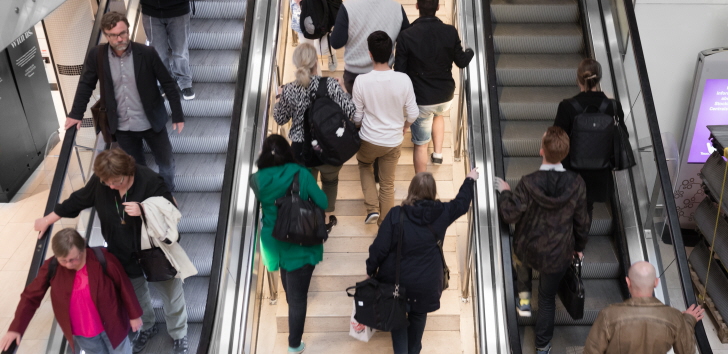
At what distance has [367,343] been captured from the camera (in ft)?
17.8

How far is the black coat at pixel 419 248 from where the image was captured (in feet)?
14.5

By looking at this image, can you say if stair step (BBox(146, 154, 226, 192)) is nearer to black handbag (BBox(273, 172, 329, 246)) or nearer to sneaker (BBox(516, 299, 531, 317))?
black handbag (BBox(273, 172, 329, 246))

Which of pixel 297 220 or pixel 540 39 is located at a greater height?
pixel 540 39

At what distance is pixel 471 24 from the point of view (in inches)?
252

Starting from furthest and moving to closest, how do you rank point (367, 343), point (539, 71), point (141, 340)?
1. point (539, 71)
2. point (367, 343)
3. point (141, 340)

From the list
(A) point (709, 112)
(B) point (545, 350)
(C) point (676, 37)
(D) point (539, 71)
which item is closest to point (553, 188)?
(B) point (545, 350)

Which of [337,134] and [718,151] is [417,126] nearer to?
[337,134]

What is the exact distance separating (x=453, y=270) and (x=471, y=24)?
7.45 feet

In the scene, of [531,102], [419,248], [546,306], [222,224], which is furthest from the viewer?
[531,102]

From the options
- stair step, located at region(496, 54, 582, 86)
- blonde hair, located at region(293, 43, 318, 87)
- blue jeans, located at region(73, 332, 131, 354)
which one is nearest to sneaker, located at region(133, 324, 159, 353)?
blue jeans, located at region(73, 332, 131, 354)

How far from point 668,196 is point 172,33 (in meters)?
4.32

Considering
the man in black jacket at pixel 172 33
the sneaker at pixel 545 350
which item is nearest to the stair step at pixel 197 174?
the man in black jacket at pixel 172 33

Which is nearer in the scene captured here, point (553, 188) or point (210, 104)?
point (553, 188)

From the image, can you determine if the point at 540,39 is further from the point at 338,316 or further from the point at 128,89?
the point at 128,89
